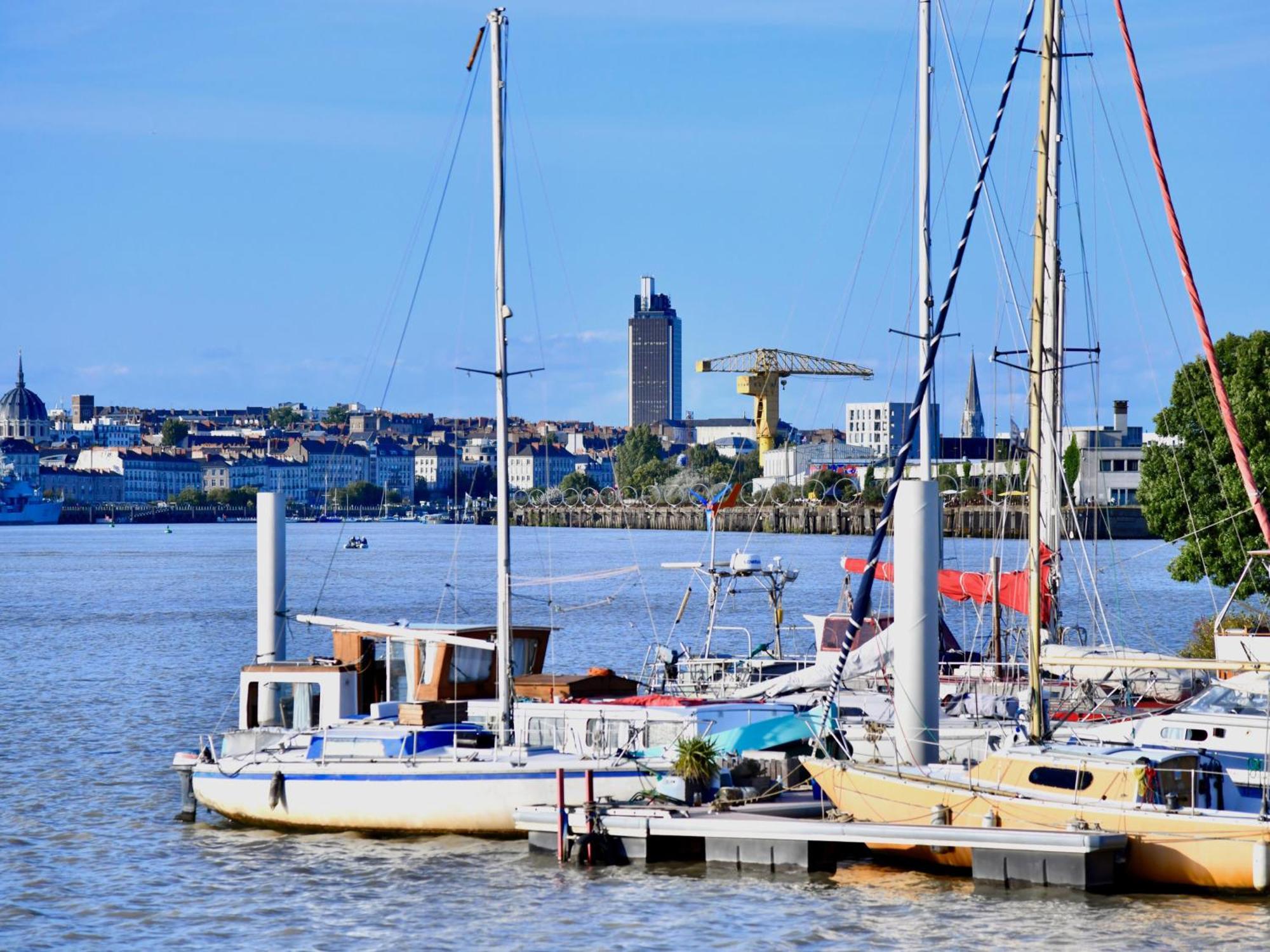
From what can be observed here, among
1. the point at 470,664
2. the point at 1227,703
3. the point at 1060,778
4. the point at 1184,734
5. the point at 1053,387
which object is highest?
the point at 1053,387

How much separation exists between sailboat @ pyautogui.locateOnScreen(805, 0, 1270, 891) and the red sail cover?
851cm

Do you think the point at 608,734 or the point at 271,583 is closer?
the point at 608,734

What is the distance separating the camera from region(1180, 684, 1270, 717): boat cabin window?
25.6m

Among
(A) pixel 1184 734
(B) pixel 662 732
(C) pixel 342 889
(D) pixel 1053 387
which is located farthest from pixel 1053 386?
(C) pixel 342 889

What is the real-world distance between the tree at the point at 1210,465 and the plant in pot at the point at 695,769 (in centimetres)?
2003

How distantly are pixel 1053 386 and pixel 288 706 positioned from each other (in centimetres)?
1398

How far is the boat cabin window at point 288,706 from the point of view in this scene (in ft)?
91.4

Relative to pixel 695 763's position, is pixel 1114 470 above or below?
above

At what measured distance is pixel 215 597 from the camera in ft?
270

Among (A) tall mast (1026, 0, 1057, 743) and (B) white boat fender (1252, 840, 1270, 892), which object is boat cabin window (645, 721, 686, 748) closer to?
(A) tall mast (1026, 0, 1057, 743)

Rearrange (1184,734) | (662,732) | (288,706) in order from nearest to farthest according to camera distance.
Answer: (1184,734), (662,732), (288,706)

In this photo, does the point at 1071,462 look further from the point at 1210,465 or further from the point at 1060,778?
the point at 1060,778

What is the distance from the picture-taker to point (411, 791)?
80.0ft

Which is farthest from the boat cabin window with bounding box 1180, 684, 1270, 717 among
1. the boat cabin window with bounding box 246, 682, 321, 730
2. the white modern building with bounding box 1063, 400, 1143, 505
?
the white modern building with bounding box 1063, 400, 1143, 505
